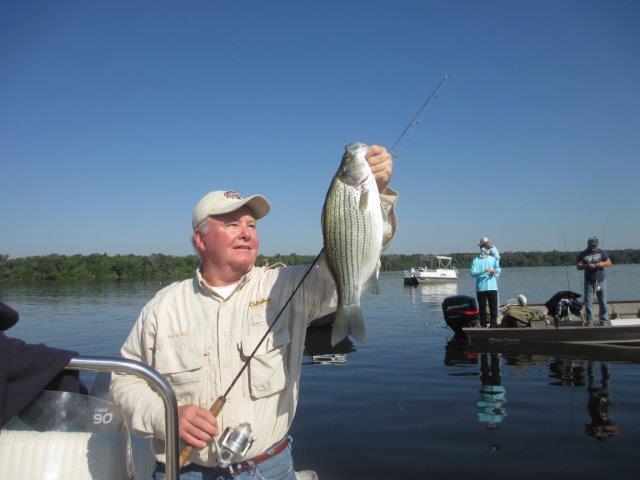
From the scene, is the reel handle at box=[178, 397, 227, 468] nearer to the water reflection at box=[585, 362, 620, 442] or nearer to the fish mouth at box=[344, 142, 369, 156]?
the fish mouth at box=[344, 142, 369, 156]

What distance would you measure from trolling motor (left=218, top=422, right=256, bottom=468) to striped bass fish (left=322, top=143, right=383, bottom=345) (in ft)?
2.45

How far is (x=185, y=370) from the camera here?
9.53ft

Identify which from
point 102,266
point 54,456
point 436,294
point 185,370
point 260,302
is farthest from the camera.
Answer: point 102,266

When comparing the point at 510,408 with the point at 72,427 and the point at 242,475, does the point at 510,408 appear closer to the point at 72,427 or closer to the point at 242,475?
the point at 242,475

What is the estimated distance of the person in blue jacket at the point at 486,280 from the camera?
1409 centimetres

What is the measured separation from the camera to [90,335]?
72.2 feet

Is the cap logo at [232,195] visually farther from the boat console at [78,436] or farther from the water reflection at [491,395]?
the water reflection at [491,395]

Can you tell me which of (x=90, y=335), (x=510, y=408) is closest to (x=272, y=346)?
(x=510, y=408)

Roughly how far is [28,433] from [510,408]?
353 inches

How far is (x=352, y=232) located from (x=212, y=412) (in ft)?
4.28

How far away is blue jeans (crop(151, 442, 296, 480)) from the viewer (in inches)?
110

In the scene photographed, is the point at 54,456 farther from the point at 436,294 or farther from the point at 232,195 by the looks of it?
the point at 436,294

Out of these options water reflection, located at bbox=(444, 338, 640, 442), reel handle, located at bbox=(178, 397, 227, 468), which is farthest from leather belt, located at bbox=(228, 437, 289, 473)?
water reflection, located at bbox=(444, 338, 640, 442)

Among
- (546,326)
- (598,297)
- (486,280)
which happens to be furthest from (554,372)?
(486,280)
